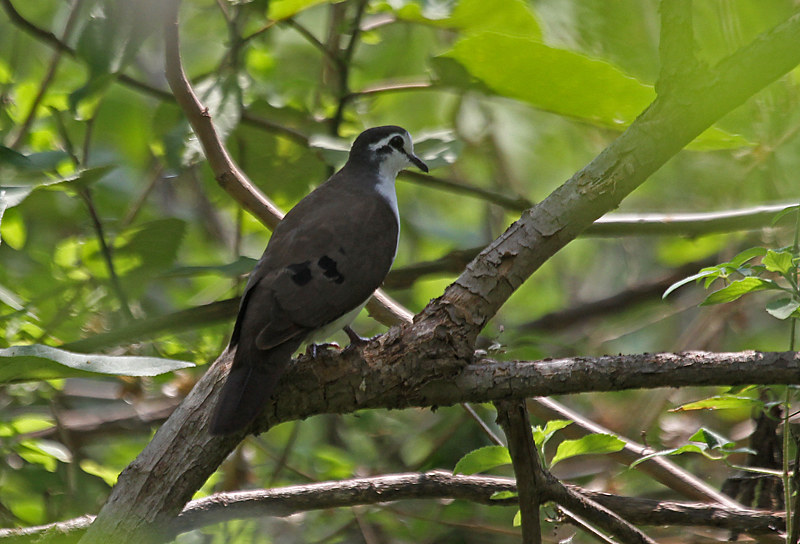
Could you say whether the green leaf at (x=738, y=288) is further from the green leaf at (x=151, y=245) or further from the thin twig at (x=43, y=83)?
the thin twig at (x=43, y=83)

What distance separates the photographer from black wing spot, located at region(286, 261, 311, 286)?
3.07 metres

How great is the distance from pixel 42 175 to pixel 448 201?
4197mm

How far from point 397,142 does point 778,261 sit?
2354 millimetres

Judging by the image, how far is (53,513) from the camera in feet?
12.0

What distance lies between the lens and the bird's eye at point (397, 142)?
13.4 feet

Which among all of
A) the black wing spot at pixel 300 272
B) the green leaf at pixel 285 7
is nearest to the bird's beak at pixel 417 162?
the green leaf at pixel 285 7

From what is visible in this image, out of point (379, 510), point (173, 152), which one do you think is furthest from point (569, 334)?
point (173, 152)

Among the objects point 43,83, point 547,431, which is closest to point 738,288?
point 547,431

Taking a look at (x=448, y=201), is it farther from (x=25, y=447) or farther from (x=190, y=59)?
(x=25, y=447)

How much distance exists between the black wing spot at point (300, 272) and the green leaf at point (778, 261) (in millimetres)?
1607

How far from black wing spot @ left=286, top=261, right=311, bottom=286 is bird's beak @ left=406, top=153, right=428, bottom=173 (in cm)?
94

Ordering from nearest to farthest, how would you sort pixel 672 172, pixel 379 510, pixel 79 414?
pixel 379 510 → pixel 79 414 → pixel 672 172

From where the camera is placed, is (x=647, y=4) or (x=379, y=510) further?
(x=379, y=510)

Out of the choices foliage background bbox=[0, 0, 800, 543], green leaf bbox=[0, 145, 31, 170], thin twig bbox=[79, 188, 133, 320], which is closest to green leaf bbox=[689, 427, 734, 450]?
foliage background bbox=[0, 0, 800, 543]
